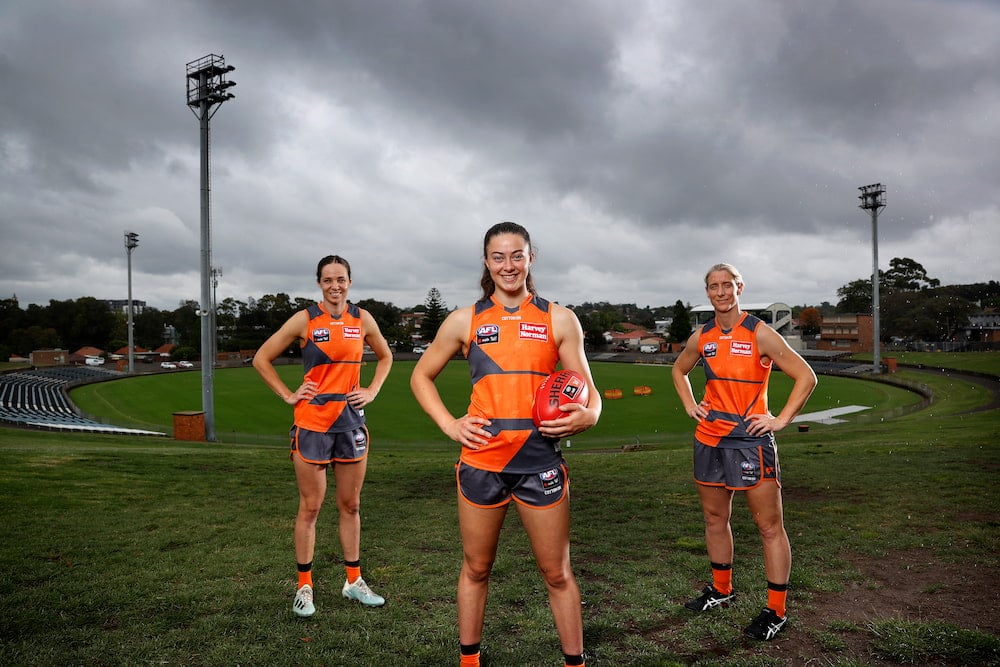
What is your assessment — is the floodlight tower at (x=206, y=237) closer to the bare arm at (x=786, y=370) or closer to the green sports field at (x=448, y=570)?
the green sports field at (x=448, y=570)

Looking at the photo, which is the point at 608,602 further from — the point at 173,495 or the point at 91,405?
the point at 91,405

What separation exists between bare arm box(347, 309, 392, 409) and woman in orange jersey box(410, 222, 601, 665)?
1.71m

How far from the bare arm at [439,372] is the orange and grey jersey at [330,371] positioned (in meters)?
1.63

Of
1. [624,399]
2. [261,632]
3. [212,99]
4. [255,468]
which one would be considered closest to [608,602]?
[261,632]

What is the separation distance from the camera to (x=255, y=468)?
452 inches

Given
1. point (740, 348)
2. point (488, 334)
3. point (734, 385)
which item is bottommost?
point (734, 385)

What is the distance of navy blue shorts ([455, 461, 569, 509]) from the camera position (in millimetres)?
3328

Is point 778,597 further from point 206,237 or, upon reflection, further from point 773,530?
point 206,237

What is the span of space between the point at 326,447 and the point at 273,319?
102m

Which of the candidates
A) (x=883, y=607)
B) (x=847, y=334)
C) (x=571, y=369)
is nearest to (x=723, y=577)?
(x=883, y=607)

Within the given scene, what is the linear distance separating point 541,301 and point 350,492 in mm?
2725

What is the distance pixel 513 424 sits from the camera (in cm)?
331

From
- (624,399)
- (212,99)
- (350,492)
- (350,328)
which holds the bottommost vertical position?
(624,399)

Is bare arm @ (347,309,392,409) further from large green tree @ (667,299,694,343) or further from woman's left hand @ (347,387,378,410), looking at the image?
large green tree @ (667,299,694,343)
